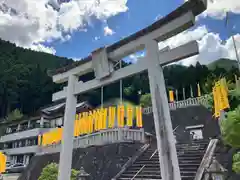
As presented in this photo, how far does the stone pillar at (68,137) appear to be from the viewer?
5285 mm

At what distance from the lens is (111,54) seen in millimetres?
5094

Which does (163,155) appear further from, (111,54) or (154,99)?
(111,54)

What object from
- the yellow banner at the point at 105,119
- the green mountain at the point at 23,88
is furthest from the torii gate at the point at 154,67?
the green mountain at the point at 23,88

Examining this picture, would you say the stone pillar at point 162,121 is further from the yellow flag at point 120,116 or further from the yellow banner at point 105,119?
the yellow flag at point 120,116

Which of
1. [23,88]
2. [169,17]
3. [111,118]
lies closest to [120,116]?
[111,118]

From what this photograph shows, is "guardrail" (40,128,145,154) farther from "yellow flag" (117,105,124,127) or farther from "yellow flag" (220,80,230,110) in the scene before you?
"yellow flag" (220,80,230,110)

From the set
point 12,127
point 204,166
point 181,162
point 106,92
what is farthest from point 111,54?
point 106,92

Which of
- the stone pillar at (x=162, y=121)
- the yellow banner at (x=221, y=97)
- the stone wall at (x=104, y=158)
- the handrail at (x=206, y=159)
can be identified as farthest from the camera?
the yellow banner at (x=221, y=97)

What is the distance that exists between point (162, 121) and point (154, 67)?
1.03m

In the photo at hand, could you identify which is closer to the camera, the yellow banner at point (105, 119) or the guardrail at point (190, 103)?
the yellow banner at point (105, 119)

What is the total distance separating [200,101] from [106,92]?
76.1 ft

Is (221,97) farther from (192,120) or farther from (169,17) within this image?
(192,120)

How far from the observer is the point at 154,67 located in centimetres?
426

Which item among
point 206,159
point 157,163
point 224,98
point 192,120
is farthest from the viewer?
point 192,120
